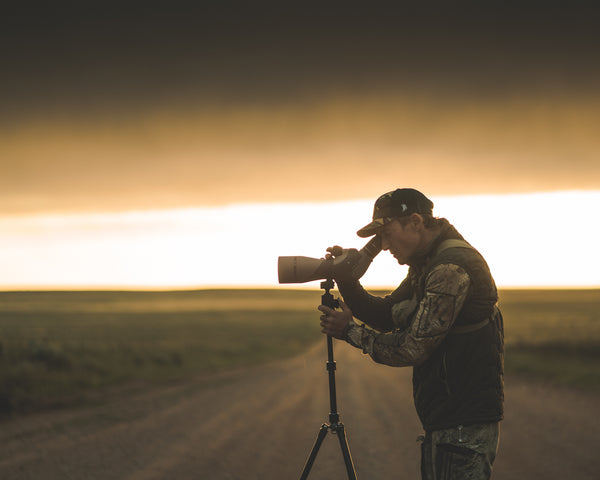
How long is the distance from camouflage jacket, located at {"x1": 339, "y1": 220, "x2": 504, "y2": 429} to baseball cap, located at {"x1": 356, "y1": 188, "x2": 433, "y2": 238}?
22cm

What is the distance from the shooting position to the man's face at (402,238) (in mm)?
2957

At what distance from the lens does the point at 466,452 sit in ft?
9.21

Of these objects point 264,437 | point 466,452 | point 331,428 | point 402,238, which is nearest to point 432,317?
point 402,238

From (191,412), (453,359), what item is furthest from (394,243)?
(191,412)

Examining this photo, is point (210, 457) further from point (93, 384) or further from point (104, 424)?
point (93, 384)

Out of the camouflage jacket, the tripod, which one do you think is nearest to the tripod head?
the tripod

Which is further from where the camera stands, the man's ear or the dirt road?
the dirt road

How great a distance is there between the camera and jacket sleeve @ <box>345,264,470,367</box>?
270 cm

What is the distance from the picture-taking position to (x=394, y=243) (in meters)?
3.00

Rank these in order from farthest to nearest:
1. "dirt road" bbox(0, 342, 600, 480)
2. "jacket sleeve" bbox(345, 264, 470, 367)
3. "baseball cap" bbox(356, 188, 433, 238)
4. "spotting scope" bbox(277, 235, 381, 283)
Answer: "dirt road" bbox(0, 342, 600, 480)
"spotting scope" bbox(277, 235, 381, 283)
"baseball cap" bbox(356, 188, 433, 238)
"jacket sleeve" bbox(345, 264, 470, 367)

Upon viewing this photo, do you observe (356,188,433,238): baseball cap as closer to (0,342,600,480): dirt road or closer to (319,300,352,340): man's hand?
(319,300,352,340): man's hand

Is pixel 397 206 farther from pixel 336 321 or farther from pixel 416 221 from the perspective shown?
pixel 336 321

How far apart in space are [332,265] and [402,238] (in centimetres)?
46

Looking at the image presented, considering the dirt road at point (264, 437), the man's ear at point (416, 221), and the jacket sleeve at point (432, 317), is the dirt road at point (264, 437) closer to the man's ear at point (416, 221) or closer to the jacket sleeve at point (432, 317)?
the jacket sleeve at point (432, 317)
